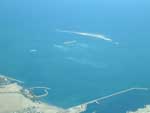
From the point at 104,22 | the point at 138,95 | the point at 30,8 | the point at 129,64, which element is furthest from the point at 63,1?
the point at 138,95

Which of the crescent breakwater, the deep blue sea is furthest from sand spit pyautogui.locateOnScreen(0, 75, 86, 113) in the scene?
the deep blue sea

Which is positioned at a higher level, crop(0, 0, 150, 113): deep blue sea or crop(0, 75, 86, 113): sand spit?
crop(0, 0, 150, 113): deep blue sea

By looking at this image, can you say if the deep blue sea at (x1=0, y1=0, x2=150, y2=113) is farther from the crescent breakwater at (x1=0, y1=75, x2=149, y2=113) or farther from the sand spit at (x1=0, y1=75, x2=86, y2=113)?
the sand spit at (x1=0, y1=75, x2=86, y2=113)

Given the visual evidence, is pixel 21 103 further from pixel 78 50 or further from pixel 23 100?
pixel 78 50

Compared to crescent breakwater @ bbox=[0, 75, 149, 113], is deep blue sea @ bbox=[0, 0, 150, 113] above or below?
above

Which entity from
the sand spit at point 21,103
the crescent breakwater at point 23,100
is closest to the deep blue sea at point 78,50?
the crescent breakwater at point 23,100

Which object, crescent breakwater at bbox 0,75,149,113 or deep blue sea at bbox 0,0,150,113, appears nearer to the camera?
crescent breakwater at bbox 0,75,149,113

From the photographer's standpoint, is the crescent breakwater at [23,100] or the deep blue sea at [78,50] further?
the deep blue sea at [78,50]

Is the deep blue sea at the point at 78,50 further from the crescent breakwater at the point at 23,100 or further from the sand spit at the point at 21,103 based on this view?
the sand spit at the point at 21,103
